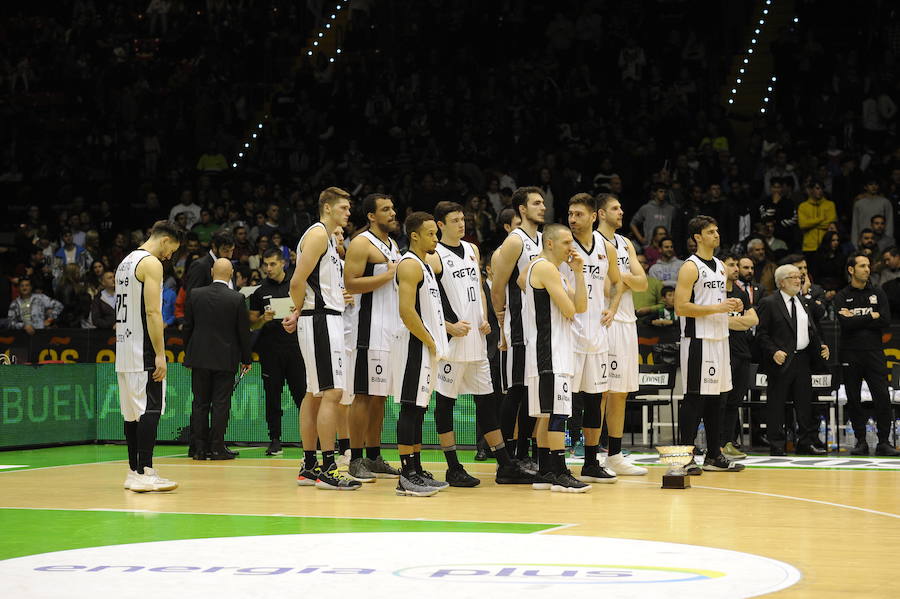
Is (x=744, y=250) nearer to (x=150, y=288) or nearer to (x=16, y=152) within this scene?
(x=150, y=288)

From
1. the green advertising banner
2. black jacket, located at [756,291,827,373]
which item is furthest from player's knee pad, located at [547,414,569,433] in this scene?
the green advertising banner

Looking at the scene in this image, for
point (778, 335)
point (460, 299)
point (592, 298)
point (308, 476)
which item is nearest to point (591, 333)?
point (592, 298)

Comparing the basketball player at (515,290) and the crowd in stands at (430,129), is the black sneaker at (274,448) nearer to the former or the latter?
the crowd in stands at (430,129)

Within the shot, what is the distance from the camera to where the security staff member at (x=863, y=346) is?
13359mm

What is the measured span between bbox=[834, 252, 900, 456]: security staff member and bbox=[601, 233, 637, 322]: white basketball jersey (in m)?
3.66

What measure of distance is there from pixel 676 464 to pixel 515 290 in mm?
1890

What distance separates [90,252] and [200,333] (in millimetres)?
7640

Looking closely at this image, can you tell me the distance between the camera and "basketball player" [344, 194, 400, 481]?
10.3 metres

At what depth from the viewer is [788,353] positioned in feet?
43.5

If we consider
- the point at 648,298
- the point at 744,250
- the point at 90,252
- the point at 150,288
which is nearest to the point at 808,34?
the point at 744,250

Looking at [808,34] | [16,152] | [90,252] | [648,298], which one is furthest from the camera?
Result: [16,152]

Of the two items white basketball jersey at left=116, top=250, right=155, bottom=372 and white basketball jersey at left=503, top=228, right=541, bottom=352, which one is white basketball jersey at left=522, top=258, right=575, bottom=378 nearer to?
white basketball jersey at left=503, top=228, right=541, bottom=352

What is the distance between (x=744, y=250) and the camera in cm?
1719

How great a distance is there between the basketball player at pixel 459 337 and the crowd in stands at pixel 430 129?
614 cm
